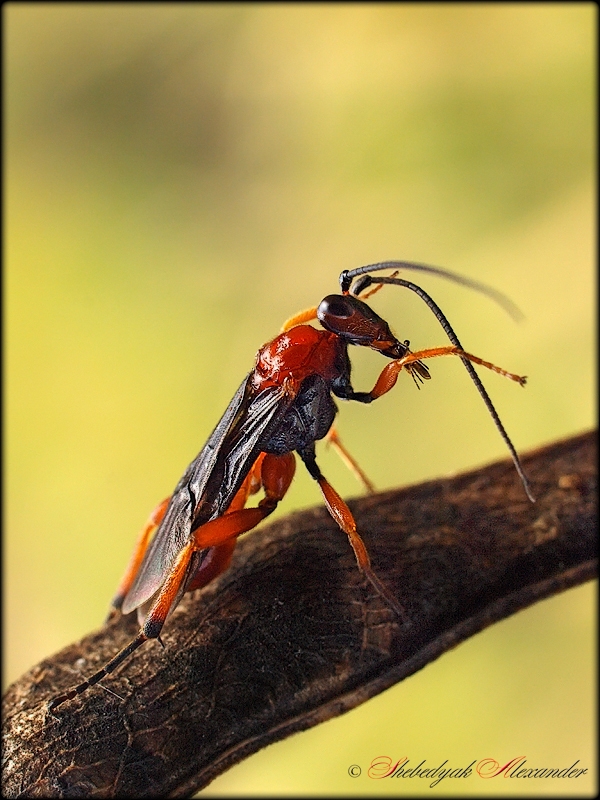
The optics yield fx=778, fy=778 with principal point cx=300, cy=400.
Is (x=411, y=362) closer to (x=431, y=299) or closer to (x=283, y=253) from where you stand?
(x=431, y=299)

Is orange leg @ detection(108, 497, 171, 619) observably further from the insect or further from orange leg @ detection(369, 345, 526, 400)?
orange leg @ detection(369, 345, 526, 400)

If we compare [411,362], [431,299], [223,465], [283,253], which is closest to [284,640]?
[223,465]

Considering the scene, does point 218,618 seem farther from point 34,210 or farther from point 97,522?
point 34,210

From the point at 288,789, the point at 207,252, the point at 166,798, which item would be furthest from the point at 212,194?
the point at 166,798

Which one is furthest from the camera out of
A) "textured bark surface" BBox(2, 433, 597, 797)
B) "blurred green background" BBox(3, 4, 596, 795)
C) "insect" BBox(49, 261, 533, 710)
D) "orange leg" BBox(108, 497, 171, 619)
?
"blurred green background" BBox(3, 4, 596, 795)

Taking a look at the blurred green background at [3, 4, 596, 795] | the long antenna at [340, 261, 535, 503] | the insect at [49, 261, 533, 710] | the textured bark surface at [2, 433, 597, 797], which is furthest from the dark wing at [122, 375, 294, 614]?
the blurred green background at [3, 4, 596, 795]
